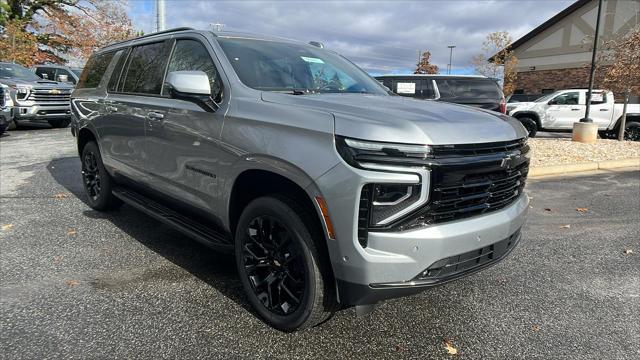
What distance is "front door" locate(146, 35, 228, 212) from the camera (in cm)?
333

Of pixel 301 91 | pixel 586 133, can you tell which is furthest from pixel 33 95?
pixel 586 133

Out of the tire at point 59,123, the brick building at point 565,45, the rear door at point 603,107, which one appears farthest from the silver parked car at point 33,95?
the brick building at point 565,45

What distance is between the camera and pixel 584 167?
32.4ft

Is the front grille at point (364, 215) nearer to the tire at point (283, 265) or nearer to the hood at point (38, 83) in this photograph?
the tire at point (283, 265)

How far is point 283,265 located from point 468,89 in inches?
377

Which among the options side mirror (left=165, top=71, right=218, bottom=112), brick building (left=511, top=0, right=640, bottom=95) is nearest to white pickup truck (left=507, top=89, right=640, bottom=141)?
A: brick building (left=511, top=0, right=640, bottom=95)

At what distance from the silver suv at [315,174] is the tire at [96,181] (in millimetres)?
1226

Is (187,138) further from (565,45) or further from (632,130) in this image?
(565,45)

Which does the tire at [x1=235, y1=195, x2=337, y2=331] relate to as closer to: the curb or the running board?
the running board

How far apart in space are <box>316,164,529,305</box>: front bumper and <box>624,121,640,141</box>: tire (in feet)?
52.5

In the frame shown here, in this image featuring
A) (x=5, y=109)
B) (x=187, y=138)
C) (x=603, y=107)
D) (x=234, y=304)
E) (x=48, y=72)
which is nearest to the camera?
(x=234, y=304)

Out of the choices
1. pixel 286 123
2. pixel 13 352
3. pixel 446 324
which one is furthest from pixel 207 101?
pixel 446 324

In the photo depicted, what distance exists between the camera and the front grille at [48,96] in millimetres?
13648

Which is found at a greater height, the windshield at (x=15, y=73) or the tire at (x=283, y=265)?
the windshield at (x=15, y=73)
